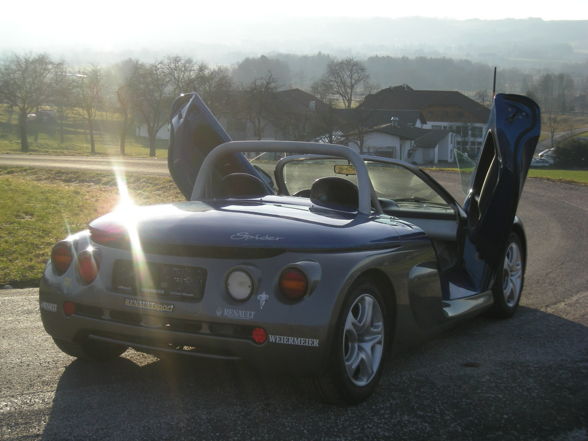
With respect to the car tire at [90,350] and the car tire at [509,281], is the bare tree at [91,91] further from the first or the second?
the car tire at [90,350]

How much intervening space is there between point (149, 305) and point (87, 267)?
475 millimetres

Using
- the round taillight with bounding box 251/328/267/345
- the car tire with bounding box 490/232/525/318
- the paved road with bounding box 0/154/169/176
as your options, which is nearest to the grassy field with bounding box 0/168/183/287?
the paved road with bounding box 0/154/169/176

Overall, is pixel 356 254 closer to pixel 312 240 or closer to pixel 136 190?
pixel 312 240

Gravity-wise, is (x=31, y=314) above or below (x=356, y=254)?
below

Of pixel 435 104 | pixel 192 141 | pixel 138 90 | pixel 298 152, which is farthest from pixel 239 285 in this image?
pixel 435 104

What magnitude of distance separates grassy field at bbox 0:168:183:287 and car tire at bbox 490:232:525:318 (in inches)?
190

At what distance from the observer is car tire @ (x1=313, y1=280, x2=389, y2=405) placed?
3.82 metres

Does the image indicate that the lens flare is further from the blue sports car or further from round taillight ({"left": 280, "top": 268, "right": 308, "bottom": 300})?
round taillight ({"left": 280, "top": 268, "right": 308, "bottom": 300})

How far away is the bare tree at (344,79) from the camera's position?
3885 inches

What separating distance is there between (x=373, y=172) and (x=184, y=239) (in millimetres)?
2611

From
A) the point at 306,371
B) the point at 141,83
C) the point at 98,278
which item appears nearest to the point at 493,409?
the point at 306,371

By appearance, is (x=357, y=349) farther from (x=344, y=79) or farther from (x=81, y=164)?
(x=344, y=79)

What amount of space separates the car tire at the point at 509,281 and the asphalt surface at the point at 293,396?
424 millimetres

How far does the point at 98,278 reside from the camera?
4.08 m
